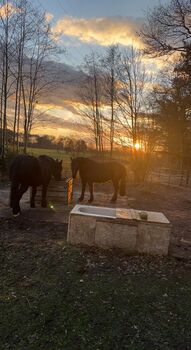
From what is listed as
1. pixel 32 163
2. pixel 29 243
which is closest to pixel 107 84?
pixel 32 163

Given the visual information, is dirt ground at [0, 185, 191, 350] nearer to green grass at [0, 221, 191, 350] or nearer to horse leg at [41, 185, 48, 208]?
green grass at [0, 221, 191, 350]

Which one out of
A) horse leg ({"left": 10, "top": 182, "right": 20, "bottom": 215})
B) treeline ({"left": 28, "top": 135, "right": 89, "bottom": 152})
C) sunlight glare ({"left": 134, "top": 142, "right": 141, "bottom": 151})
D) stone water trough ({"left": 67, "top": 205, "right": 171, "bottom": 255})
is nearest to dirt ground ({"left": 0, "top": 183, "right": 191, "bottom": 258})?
horse leg ({"left": 10, "top": 182, "right": 20, "bottom": 215})

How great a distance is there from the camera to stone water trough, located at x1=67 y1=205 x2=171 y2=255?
4.86 metres

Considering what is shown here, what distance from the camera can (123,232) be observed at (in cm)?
495

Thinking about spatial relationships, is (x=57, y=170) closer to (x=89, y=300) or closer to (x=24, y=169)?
(x=24, y=169)

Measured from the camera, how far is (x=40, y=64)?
1568 centimetres

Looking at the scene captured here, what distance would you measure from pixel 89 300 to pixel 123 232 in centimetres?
173

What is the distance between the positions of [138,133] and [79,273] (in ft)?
48.2

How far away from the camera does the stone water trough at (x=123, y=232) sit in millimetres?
4863

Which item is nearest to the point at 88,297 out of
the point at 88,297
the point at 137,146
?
the point at 88,297

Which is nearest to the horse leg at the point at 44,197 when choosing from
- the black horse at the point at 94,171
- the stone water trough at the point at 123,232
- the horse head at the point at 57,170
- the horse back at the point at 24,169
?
the horse back at the point at 24,169

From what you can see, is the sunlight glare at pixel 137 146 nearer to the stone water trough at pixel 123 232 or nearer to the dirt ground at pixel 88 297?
the dirt ground at pixel 88 297

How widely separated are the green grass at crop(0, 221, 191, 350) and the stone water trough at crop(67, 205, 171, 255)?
24 centimetres

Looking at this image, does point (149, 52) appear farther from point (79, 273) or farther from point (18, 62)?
point (79, 273)
